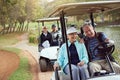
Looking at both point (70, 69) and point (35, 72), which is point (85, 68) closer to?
point (70, 69)

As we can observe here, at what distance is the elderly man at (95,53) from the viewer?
19.3 feet

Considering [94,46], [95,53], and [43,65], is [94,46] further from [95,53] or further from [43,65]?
[43,65]

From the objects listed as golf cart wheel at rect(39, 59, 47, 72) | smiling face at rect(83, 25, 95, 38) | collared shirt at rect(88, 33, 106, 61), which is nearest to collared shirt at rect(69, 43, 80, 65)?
collared shirt at rect(88, 33, 106, 61)

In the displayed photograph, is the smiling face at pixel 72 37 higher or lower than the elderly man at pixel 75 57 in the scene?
higher

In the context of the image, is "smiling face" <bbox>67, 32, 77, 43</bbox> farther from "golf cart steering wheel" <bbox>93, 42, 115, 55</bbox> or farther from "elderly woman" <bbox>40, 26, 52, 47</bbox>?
"elderly woman" <bbox>40, 26, 52, 47</bbox>

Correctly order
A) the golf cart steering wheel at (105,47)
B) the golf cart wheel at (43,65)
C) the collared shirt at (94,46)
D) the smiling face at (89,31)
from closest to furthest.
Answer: the golf cart steering wheel at (105,47) < the collared shirt at (94,46) < the smiling face at (89,31) < the golf cart wheel at (43,65)

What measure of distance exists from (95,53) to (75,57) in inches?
16.3

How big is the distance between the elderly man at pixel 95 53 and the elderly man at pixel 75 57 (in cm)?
16

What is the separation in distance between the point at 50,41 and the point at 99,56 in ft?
23.4

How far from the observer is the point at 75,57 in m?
5.96

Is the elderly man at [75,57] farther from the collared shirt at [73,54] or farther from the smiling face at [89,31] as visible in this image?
the smiling face at [89,31]

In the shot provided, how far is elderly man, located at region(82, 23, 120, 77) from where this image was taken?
19.3 ft

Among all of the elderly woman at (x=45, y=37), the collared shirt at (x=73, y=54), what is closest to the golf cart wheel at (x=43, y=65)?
the elderly woman at (x=45, y=37)

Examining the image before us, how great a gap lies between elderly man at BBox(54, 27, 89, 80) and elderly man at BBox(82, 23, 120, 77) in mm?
163
